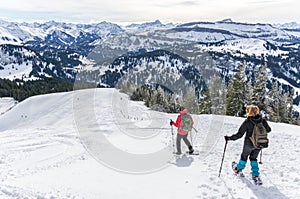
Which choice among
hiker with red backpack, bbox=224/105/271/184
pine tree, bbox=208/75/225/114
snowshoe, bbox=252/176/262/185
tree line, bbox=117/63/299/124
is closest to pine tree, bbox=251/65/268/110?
tree line, bbox=117/63/299/124

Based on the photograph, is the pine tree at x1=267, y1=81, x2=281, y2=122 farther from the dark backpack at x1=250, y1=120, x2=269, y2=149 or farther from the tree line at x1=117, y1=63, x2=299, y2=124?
the dark backpack at x1=250, y1=120, x2=269, y2=149

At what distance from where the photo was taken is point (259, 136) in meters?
9.92

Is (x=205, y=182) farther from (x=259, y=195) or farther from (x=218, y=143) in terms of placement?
(x=218, y=143)

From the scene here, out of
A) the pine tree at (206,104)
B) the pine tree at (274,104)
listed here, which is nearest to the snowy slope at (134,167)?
the pine tree at (274,104)

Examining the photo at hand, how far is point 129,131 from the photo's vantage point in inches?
792

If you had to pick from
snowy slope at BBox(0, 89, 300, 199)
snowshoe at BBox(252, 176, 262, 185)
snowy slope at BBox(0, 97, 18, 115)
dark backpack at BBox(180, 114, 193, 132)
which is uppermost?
dark backpack at BBox(180, 114, 193, 132)

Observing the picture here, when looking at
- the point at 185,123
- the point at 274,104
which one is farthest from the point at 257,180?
the point at 274,104

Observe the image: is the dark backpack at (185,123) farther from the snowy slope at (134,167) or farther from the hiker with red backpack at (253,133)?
the hiker with red backpack at (253,133)

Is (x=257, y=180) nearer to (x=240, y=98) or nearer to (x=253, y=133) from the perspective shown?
(x=253, y=133)

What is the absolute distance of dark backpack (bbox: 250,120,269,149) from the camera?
32.6ft

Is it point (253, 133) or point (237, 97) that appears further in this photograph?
point (237, 97)

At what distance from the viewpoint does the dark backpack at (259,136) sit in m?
9.94

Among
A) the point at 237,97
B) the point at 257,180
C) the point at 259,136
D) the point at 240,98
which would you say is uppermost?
the point at 259,136

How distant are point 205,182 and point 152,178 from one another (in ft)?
6.15
